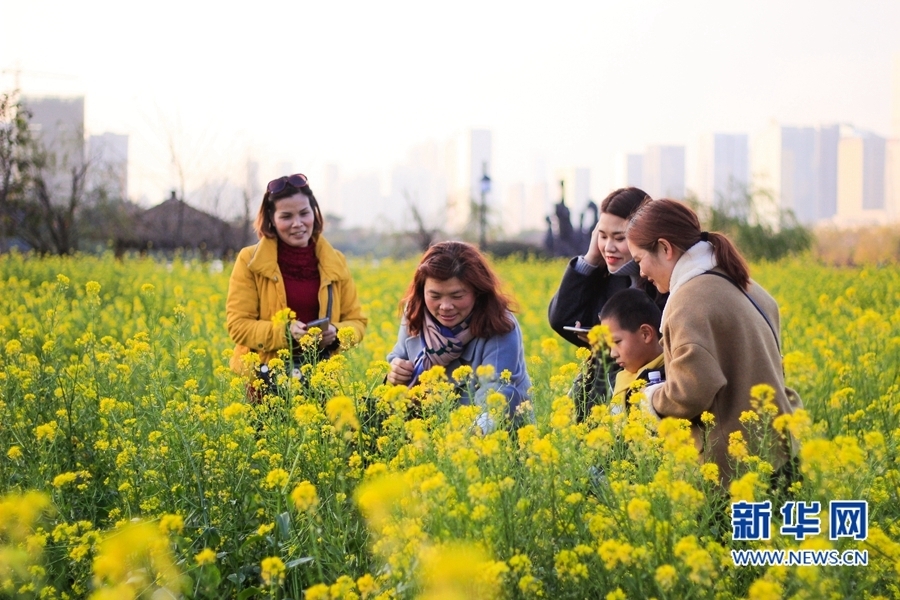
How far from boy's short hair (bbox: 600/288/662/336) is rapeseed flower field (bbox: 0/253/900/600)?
401mm

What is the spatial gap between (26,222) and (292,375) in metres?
14.8

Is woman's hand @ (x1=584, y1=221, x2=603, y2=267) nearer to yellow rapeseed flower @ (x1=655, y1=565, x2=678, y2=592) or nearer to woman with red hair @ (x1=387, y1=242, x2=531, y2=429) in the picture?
woman with red hair @ (x1=387, y1=242, x2=531, y2=429)

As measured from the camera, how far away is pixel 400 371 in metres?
3.62

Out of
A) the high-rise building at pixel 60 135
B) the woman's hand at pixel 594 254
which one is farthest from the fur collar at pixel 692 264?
the high-rise building at pixel 60 135

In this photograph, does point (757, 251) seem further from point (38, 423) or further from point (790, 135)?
point (790, 135)

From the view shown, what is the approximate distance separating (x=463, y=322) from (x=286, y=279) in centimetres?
101

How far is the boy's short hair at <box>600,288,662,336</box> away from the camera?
329cm

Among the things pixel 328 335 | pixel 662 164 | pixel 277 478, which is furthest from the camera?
pixel 662 164

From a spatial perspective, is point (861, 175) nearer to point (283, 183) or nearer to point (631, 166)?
point (631, 166)

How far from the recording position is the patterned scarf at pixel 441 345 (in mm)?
3586

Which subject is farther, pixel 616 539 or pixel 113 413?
pixel 113 413

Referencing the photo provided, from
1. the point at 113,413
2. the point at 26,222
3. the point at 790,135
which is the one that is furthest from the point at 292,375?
the point at 790,135

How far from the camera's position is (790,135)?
45969 millimetres

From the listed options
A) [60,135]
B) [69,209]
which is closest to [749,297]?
[69,209]
